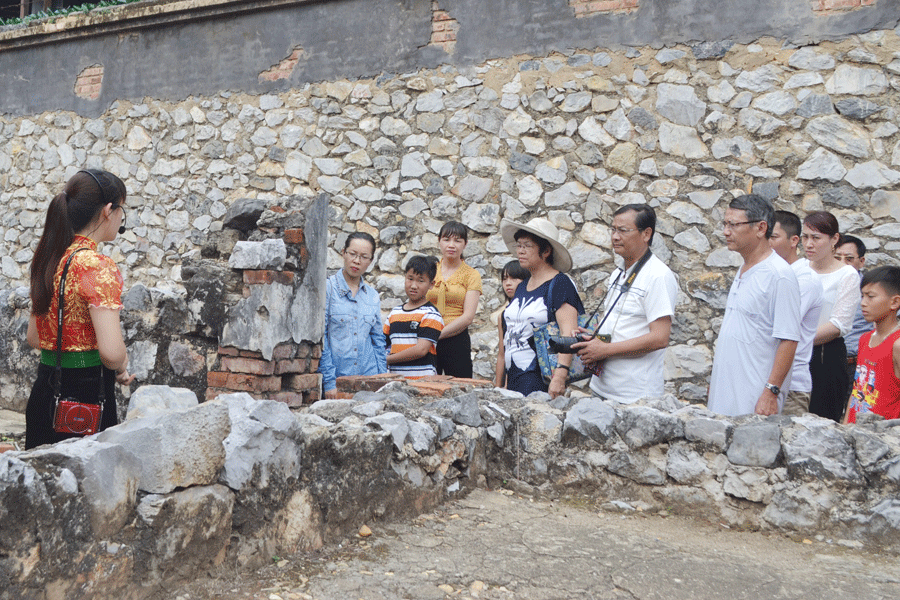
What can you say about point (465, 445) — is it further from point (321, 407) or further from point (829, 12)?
point (829, 12)

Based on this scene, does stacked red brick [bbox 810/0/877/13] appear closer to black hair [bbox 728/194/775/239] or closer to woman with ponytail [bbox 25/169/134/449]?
black hair [bbox 728/194/775/239]

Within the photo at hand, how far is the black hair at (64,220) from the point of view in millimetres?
2459

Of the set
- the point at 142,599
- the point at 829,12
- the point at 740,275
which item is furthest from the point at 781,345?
the point at 829,12

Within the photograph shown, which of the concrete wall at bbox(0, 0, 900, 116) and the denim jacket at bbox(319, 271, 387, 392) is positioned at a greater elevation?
the concrete wall at bbox(0, 0, 900, 116)

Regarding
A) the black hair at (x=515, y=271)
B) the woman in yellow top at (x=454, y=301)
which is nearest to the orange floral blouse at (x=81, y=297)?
the woman in yellow top at (x=454, y=301)

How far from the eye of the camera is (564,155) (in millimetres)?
6828

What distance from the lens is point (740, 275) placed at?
367 centimetres

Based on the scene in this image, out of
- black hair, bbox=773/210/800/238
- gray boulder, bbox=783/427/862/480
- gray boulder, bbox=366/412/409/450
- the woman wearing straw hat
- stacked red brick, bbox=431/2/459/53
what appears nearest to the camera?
gray boulder, bbox=366/412/409/450

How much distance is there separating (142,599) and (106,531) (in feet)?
0.77

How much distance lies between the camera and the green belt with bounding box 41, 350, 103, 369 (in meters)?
2.48

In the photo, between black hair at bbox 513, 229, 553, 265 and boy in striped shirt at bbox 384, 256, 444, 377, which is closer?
black hair at bbox 513, 229, 553, 265

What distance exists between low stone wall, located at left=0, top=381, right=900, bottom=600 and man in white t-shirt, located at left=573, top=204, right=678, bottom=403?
240 millimetres

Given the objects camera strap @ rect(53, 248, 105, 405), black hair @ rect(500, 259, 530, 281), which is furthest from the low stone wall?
black hair @ rect(500, 259, 530, 281)

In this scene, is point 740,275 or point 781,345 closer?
point 781,345
